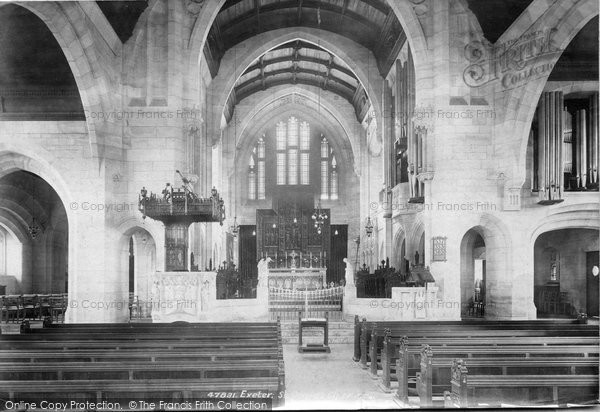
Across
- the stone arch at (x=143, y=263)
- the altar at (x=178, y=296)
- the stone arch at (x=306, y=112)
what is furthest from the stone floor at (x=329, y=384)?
the stone arch at (x=306, y=112)

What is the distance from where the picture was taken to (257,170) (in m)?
35.1

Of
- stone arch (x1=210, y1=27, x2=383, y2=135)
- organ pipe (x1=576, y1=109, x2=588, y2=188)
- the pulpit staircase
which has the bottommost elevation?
the pulpit staircase

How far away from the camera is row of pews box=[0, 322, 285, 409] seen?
18.0 ft

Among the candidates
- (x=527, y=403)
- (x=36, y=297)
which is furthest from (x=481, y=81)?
(x=36, y=297)

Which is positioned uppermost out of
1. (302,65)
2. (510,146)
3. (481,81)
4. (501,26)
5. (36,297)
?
(302,65)

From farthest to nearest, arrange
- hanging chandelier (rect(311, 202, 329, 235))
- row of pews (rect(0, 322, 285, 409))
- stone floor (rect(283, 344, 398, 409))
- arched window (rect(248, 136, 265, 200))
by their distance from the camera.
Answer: arched window (rect(248, 136, 265, 200))
hanging chandelier (rect(311, 202, 329, 235))
stone floor (rect(283, 344, 398, 409))
row of pews (rect(0, 322, 285, 409))

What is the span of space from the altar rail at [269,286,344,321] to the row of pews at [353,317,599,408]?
606 cm

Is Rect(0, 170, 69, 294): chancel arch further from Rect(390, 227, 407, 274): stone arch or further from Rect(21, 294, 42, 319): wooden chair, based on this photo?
Rect(390, 227, 407, 274): stone arch

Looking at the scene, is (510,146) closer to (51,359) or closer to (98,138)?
(98,138)

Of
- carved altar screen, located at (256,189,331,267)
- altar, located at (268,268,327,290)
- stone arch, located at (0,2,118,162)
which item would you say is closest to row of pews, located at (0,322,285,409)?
stone arch, located at (0,2,118,162)

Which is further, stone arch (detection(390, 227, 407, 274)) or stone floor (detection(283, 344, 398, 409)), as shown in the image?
stone arch (detection(390, 227, 407, 274))

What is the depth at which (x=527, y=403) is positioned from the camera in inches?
255

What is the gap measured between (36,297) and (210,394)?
14.7 metres

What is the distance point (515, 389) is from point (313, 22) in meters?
20.4
